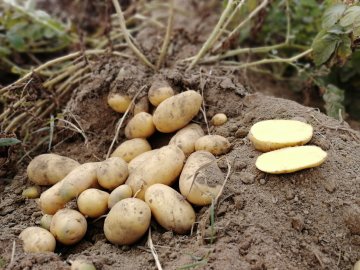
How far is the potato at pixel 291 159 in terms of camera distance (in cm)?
146

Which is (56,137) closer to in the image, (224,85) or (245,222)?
(224,85)

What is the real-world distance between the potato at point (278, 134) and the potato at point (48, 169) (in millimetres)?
732

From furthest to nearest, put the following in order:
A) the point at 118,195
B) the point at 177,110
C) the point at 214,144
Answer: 1. the point at 177,110
2. the point at 214,144
3. the point at 118,195

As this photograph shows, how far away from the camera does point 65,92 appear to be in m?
2.25

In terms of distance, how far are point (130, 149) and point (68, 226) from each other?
45 centimetres

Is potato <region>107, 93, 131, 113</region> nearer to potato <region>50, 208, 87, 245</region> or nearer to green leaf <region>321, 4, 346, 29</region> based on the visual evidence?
potato <region>50, 208, 87, 245</region>

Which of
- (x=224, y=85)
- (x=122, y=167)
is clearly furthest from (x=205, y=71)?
(x=122, y=167)

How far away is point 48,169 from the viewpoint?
1754mm

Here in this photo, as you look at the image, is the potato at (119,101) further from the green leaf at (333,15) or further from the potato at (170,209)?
the green leaf at (333,15)

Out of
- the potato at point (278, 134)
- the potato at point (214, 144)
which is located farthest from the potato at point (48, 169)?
the potato at point (278, 134)

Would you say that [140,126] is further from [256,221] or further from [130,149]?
[256,221]

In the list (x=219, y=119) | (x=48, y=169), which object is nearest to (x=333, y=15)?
(x=219, y=119)

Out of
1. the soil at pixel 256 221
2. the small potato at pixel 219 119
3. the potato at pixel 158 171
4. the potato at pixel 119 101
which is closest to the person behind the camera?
the soil at pixel 256 221

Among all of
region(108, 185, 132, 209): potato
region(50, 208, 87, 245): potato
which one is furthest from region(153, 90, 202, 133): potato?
region(50, 208, 87, 245): potato
